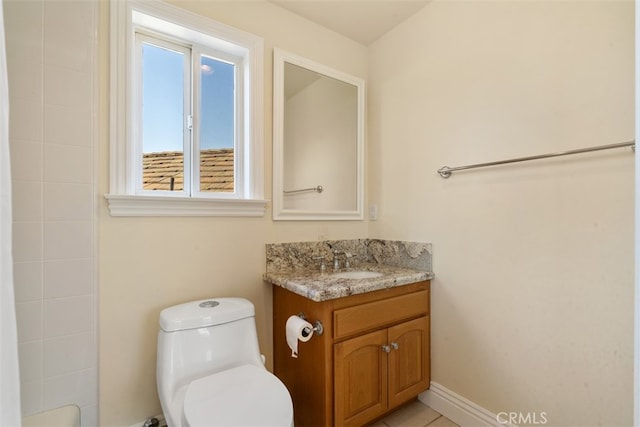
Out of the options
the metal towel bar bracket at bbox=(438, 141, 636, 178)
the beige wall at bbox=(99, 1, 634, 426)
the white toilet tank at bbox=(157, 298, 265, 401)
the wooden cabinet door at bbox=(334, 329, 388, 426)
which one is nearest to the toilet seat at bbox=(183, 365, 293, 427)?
the white toilet tank at bbox=(157, 298, 265, 401)

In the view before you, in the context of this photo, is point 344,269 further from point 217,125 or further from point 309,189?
point 217,125

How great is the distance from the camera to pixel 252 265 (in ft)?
5.44

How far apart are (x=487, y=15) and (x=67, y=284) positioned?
90.7 inches

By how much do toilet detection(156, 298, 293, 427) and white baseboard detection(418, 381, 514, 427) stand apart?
1.03 meters

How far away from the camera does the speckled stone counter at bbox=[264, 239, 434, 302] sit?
138cm

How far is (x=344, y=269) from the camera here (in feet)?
6.17

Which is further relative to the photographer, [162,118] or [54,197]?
[162,118]

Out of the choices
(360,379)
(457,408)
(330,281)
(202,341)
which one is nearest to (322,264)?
(330,281)

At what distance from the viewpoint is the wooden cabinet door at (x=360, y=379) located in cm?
134

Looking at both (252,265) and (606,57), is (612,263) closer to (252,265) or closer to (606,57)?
(606,57)

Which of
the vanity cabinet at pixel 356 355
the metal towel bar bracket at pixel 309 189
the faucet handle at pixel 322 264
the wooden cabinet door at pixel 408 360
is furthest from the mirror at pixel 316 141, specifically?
the wooden cabinet door at pixel 408 360

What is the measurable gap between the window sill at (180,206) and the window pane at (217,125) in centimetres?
17

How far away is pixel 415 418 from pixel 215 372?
44.0 inches

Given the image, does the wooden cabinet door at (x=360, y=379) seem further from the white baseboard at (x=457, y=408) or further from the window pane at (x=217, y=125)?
the window pane at (x=217, y=125)
